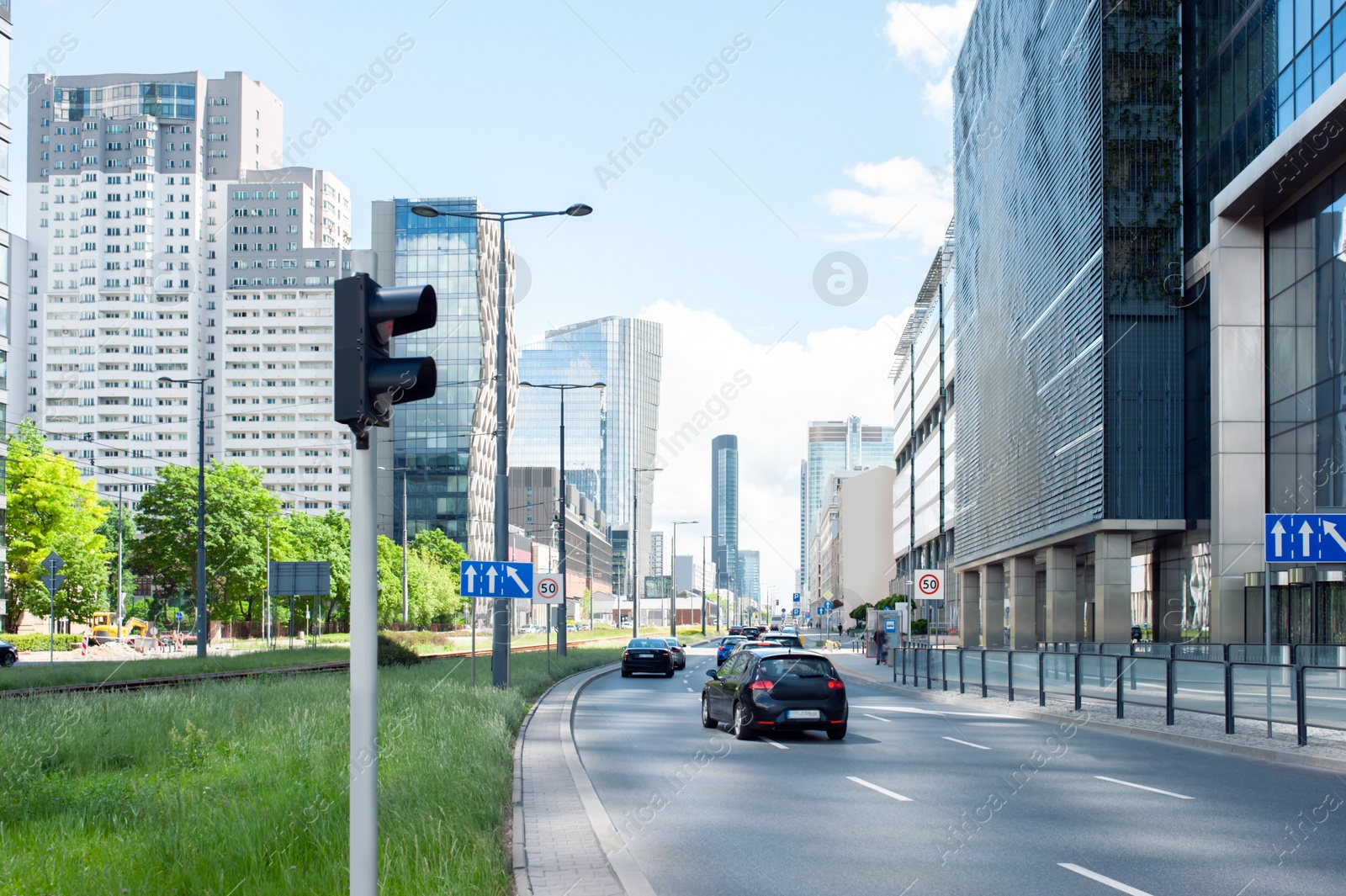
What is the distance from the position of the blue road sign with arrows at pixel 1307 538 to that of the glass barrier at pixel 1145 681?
2855 millimetres

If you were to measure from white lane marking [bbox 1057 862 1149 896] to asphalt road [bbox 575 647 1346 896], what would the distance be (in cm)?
2

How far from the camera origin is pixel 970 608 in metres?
81.2

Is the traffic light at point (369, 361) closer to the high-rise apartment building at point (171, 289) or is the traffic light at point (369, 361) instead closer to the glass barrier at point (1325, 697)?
the glass barrier at point (1325, 697)

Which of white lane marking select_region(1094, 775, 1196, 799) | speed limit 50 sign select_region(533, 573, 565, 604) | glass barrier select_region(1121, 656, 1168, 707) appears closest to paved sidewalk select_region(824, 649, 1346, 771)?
glass barrier select_region(1121, 656, 1168, 707)

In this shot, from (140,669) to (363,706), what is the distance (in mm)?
30820

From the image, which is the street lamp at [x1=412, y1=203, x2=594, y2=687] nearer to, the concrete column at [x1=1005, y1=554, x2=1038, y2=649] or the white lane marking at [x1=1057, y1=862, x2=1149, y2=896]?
the white lane marking at [x1=1057, y1=862, x2=1149, y2=896]

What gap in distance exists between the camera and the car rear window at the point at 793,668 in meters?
19.7

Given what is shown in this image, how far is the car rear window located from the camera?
19672 mm

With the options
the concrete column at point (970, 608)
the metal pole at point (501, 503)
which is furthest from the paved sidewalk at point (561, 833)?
the concrete column at point (970, 608)

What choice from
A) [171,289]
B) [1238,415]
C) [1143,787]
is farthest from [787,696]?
[171,289]

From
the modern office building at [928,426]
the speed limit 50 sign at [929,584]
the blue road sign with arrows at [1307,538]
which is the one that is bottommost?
the speed limit 50 sign at [929,584]

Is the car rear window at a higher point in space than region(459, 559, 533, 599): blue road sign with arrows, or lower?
lower

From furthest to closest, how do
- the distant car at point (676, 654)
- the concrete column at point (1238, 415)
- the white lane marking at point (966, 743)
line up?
1. the distant car at point (676, 654)
2. the concrete column at point (1238, 415)
3. the white lane marking at point (966, 743)

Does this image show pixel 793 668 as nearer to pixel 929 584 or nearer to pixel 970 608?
pixel 929 584
